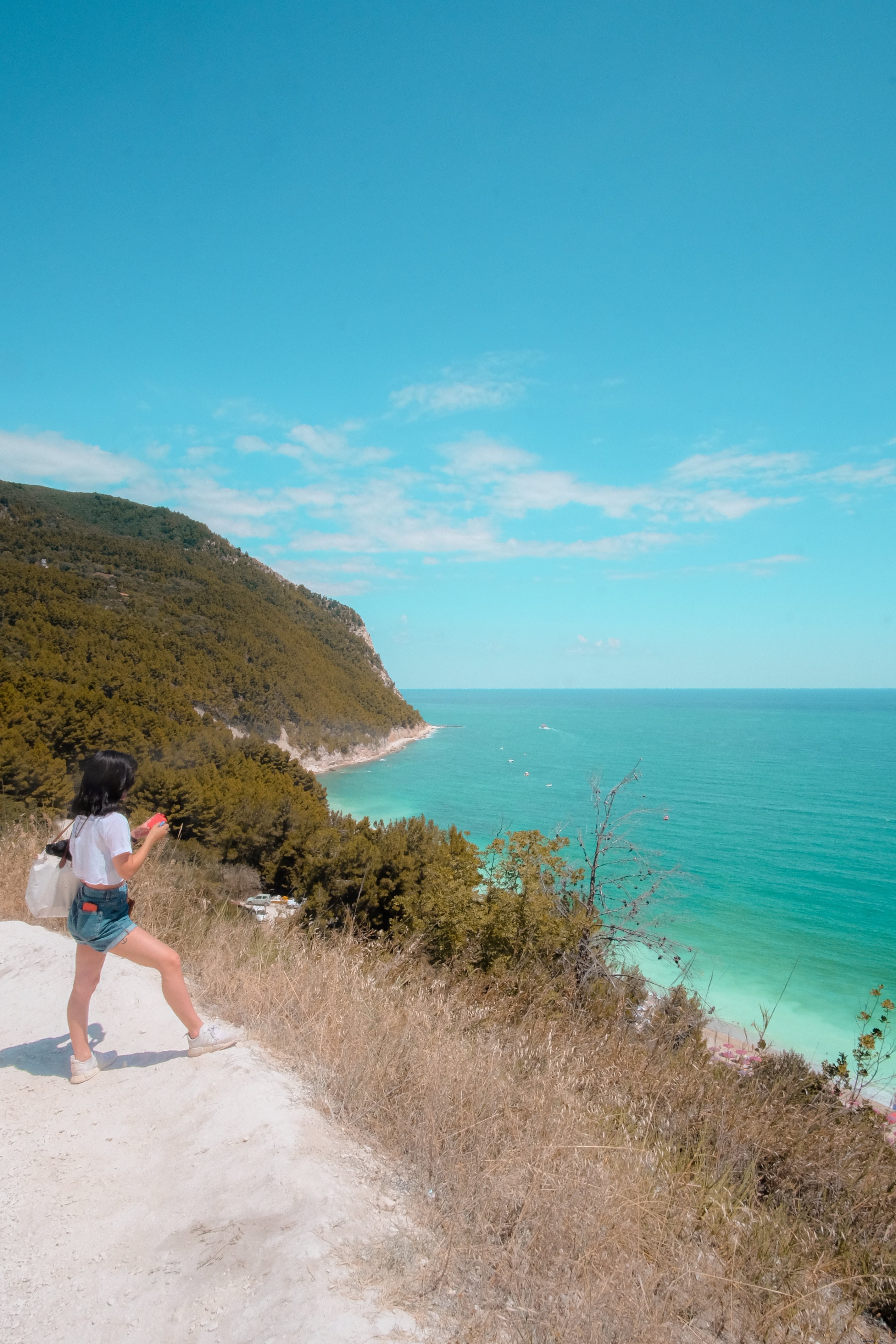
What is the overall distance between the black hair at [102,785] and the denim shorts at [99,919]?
0.35 m

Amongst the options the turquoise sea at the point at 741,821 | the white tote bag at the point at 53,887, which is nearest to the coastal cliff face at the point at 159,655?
the turquoise sea at the point at 741,821

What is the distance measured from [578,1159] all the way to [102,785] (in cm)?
257

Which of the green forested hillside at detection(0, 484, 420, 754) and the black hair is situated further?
the green forested hillside at detection(0, 484, 420, 754)

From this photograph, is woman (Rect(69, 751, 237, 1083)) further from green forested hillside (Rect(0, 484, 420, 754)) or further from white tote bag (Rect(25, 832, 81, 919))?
green forested hillside (Rect(0, 484, 420, 754))

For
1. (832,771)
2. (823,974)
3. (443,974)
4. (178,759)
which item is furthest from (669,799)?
(443,974)

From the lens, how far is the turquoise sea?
24.1 m

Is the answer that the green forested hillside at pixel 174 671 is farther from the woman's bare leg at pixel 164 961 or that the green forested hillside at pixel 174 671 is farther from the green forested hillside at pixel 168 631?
the woman's bare leg at pixel 164 961

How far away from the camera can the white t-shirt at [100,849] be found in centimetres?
293

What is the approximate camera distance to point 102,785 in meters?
2.97

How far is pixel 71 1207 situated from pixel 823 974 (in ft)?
96.0

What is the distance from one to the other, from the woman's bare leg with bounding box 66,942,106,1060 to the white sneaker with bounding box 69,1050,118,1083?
0.02 metres

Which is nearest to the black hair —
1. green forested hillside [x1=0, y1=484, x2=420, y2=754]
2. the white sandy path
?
the white sandy path

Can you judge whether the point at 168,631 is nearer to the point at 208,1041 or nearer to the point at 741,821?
the point at 741,821

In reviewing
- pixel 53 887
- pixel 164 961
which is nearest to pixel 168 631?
pixel 53 887
